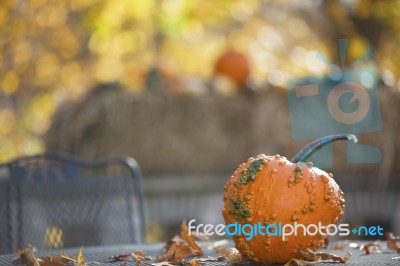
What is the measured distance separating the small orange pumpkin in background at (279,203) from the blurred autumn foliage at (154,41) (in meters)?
2.17

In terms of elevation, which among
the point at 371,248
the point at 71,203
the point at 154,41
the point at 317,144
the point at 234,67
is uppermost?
the point at 154,41

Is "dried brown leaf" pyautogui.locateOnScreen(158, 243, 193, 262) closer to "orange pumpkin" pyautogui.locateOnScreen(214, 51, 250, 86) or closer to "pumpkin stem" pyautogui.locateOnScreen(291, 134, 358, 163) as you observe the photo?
"pumpkin stem" pyautogui.locateOnScreen(291, 134, 358, 163)

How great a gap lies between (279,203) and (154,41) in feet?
20.2

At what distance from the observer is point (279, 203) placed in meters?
1.48

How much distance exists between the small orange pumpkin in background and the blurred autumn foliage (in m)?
→ 2.17

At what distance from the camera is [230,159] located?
150 inches

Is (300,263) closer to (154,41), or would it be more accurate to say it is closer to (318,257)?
(318,257)

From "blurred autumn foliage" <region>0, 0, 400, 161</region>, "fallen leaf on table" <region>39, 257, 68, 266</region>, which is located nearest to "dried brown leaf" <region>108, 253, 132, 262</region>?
"fallen leaf on table" <region>39, 257, 68, 266</region>

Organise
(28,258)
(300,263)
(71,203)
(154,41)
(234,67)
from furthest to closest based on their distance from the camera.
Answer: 1. (154,41)
2. (234,67)
3. (71,203)
4. (28,258)
5. (300,263)

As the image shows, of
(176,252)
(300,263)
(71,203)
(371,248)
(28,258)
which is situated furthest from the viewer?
(71,203)

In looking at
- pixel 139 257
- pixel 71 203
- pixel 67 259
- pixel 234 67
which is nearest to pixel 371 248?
pixel 139 257

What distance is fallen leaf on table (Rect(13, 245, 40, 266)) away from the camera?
148 centimetres

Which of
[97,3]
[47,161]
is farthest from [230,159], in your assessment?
[97,3]

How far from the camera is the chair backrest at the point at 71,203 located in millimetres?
2449
